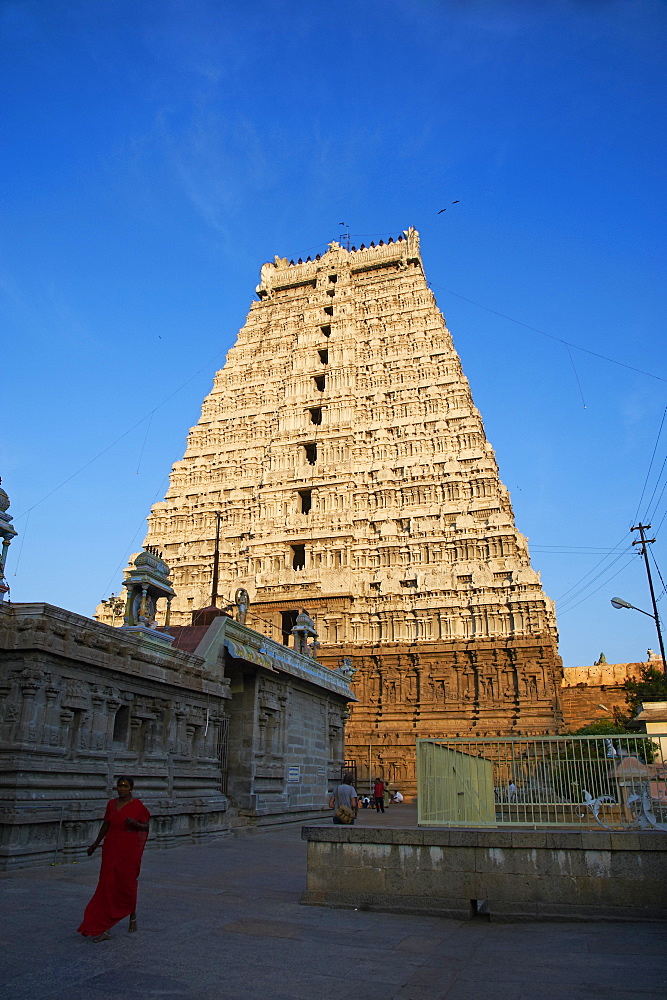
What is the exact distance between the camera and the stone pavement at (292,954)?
562 centimetres

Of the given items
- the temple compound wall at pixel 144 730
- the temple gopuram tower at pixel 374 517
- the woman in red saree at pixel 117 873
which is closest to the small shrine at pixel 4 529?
the temple compound wall at pixel 144 730

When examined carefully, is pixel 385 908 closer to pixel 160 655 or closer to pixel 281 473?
pixel 160 655

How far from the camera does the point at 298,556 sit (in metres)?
46.8

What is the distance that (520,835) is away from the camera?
8.59m

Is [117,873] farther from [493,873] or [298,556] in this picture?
[298,556]

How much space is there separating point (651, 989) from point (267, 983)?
2.95 metres

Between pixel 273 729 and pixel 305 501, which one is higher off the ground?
pixel 305 501

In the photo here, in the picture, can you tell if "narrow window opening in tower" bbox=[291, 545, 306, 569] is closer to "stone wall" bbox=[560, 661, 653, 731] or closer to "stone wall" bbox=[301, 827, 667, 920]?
"stone wall" bbox=[560, 661, 653, 731]

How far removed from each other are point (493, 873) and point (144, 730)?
26.6 feet

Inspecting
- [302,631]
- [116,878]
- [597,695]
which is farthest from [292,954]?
[597,695]

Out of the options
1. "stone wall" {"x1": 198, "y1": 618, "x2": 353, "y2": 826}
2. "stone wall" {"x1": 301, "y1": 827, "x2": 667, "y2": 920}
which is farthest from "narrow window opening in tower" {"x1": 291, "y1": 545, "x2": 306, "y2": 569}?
"stone wall" {"x1": 301, "y1": 827, "x2": 667, "y2": 920}

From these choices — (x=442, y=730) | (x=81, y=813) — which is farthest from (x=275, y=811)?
(x=442, y=730)

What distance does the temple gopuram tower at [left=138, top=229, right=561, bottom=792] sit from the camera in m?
38.8

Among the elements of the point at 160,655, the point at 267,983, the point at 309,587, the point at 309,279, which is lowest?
the point at 267,983
